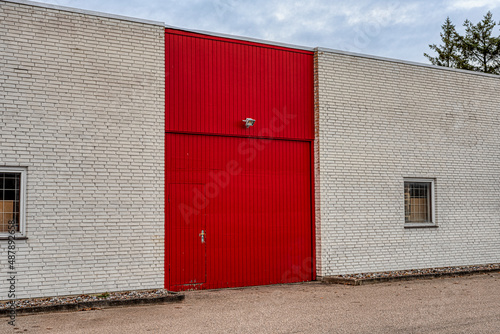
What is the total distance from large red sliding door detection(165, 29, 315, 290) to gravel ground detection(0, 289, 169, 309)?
0.81 m

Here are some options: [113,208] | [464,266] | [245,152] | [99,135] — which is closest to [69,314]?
[113,208]

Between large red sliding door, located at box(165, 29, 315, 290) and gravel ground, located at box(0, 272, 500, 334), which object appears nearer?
gravel ground, located at box(0, 272, 500, 334)

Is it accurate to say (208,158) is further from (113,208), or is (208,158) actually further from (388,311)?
(388,311)

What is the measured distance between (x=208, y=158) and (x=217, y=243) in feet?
6.07

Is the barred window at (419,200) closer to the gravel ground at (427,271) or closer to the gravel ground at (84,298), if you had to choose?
the gravel ground at (427,271)

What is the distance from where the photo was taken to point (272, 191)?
11875mm

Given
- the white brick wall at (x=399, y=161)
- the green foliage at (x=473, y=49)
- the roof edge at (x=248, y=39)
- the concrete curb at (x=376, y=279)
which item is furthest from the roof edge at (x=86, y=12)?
the green foliage at (x=473, y=49)

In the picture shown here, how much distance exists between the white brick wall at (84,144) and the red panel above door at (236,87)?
1.63ft

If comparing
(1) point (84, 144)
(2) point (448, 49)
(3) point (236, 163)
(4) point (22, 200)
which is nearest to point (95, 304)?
(4) point (22, 200)

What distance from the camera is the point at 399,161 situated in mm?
13312

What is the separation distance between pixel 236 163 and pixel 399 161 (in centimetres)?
453

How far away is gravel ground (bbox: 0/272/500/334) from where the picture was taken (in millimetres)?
7383

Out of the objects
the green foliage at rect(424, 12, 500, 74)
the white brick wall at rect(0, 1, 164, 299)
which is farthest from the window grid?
the green foliage at rect(424, 12, 500, 74)

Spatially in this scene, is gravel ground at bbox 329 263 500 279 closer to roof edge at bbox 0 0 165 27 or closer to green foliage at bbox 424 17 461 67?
roof edge at bbox 0 0 165 27
